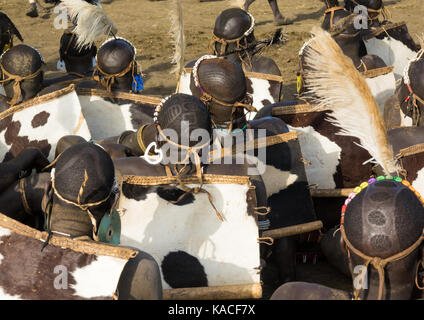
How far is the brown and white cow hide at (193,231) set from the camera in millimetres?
3760

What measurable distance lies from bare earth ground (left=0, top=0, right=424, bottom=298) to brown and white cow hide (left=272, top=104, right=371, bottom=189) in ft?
13.9

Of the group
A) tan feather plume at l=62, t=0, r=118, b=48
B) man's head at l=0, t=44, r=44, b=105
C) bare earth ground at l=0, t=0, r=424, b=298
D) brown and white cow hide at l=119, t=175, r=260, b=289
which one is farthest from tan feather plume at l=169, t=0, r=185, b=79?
bare earth ground at l=0, t=0, r=424, b=298

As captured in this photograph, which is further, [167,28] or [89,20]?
[167,28]

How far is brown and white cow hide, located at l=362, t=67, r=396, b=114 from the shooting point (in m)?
5.85

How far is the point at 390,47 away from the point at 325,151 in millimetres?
3149

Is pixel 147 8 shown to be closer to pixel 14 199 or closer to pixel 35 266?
pixel 14 199

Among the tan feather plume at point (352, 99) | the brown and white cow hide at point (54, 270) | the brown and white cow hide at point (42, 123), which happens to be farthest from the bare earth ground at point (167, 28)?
the brown and white cow hide at point (54, 270)

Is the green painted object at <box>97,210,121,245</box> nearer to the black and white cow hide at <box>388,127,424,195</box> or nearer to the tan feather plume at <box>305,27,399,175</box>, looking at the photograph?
the tan feather plume at <box>305,27,399,175</box>

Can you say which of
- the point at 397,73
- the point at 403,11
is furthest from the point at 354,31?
the point at 403,11

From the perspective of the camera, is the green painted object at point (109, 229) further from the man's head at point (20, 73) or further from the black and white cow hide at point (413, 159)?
the man's head at point (20, 73)

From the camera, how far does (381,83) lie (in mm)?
5887

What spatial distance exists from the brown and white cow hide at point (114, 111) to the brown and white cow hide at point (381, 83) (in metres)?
2.25

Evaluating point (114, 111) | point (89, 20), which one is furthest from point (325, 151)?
point (89, 20)

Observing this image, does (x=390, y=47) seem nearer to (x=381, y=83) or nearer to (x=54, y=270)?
(x=381, y=83)
